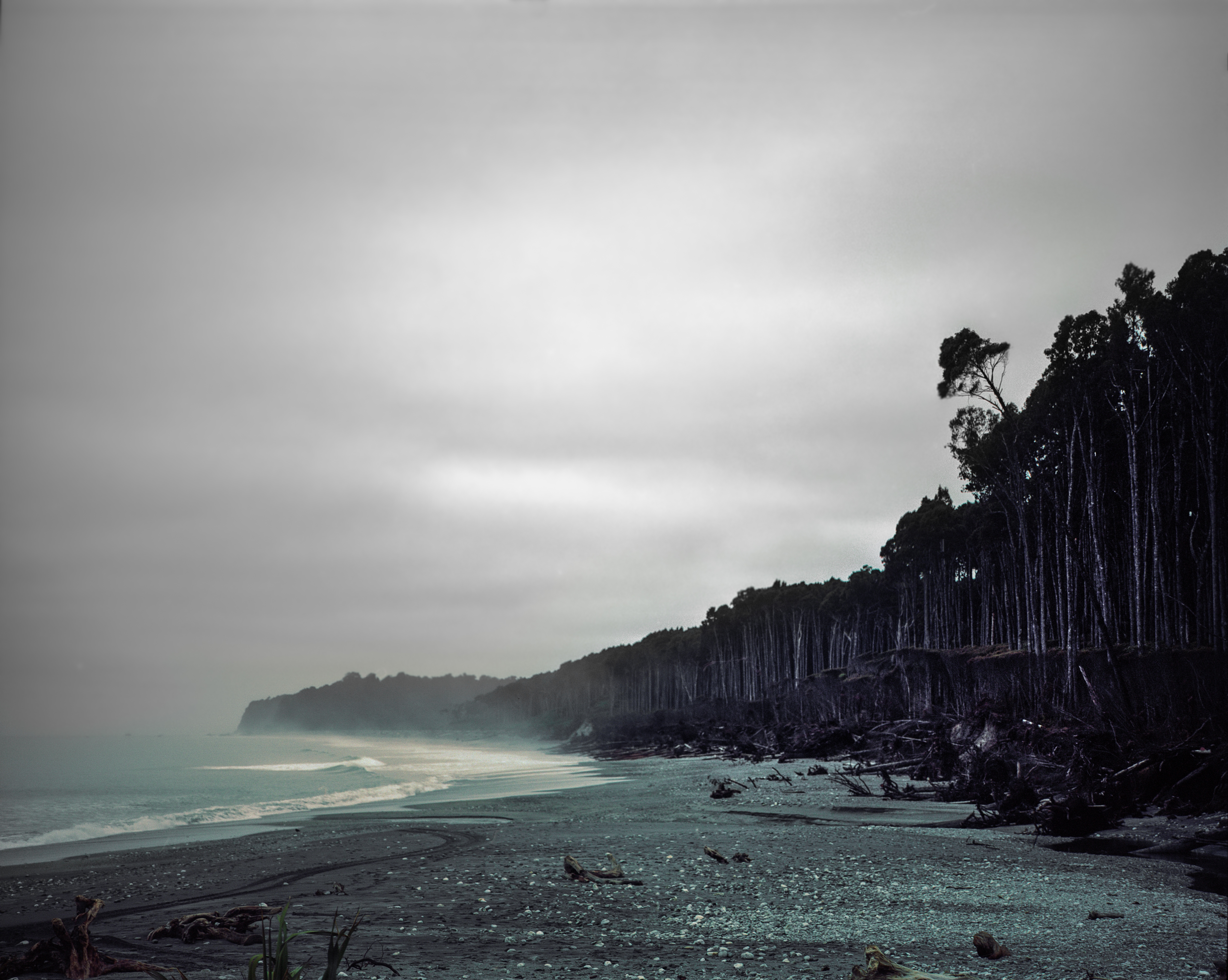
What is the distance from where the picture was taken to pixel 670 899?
15.0 feet

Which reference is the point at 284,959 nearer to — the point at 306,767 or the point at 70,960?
the point at 70,960

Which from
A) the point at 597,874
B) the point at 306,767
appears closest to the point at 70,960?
the point at 597,874

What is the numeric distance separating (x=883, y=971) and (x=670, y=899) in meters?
2.07

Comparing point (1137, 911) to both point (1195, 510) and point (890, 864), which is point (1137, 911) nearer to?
point (890, 864)

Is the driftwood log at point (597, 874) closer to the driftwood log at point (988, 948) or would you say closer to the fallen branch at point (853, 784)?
the driftwood log at point (988, 948)

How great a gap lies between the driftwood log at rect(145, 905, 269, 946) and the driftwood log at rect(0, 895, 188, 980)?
1.19 ft

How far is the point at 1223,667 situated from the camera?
25.8 feet

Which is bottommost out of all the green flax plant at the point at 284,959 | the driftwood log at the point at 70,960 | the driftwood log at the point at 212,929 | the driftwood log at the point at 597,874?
the driftwood log at the point at 597,874

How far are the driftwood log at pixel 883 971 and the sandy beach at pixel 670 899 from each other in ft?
1.51

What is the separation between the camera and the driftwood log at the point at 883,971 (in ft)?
8.84

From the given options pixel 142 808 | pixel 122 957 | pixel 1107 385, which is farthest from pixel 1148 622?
pixel 142 808

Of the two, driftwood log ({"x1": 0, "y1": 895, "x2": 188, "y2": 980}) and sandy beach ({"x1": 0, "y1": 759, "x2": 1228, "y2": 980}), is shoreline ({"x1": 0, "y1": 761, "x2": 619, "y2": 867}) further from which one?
driftwood log ({"x1": 0, "y1": 895, "x2": 188, "y2": 980})

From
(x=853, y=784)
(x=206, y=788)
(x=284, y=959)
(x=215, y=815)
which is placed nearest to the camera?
(x=284, y=959)

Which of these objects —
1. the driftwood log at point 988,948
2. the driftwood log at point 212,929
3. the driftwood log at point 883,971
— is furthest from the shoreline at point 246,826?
the driftwood log at point 988,948
